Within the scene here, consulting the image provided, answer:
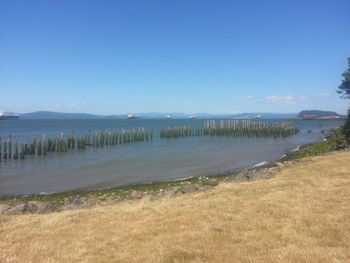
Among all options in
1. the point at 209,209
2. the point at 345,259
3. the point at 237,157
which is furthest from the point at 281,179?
the point at 237,157

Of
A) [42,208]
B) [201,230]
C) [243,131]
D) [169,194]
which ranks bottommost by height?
[42,208]

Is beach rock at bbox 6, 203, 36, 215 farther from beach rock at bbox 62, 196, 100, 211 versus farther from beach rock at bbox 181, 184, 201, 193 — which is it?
beach rock at bbox 181, 184, 201, 193

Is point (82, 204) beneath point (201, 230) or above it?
beneath

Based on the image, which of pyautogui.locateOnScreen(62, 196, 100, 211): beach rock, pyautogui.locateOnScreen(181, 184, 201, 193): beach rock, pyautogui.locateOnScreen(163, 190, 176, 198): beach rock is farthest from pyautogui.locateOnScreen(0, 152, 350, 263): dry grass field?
pyautogui.locateOnScreen(62, 196, 100, 211): beach rock

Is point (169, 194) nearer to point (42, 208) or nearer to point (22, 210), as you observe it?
point (42, 208)

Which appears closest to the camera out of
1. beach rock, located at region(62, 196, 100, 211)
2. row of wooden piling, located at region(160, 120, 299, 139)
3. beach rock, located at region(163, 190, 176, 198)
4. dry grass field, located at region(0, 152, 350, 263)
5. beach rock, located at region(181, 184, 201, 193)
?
dry grass field, located at region(0, 152, 350, 263)

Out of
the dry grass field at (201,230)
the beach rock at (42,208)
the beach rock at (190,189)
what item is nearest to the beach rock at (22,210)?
the beach rock at (42,208)

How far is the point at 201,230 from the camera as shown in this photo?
Result: 670 centimetres

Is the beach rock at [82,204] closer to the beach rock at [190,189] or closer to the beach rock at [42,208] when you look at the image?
the beach rock at [42,208]

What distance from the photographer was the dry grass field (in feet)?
18.0

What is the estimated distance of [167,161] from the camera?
26.4 m

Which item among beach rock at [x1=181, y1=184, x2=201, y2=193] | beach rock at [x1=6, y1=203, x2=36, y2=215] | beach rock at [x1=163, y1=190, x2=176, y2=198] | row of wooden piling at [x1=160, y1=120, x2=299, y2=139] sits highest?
row of wooden piling at [x1=160, y1=120, x2=299, y2=139]

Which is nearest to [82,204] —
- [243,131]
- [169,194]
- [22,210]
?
[22,210]

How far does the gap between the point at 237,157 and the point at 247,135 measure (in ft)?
97.8
